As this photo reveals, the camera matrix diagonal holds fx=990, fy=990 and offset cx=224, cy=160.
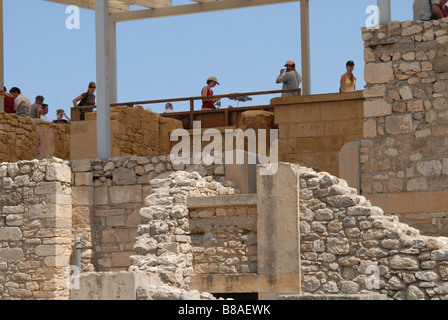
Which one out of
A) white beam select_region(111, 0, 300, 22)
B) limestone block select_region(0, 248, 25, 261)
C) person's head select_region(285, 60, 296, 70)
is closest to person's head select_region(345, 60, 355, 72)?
person's head select_region(285, 60, 296, 70)

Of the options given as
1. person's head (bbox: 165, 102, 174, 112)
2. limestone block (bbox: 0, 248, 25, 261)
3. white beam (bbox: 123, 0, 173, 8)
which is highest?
white beam (bbox: 123, 0, 173, 8)

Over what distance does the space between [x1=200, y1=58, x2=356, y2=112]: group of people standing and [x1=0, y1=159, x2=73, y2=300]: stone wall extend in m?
4.38

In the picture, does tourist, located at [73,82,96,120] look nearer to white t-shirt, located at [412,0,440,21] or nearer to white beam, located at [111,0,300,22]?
white beam, located at [111,0,300,22]

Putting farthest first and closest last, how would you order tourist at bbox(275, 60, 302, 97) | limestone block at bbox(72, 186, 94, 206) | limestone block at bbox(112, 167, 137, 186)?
1. tourist at bbox(275, 60, 302, 97)
2. limestone block at bbox(72, 186, 94, 206)
3. limestone block at bbox(112, 167, 137, 186)

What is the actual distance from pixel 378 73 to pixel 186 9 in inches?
270

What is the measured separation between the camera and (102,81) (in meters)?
15.8

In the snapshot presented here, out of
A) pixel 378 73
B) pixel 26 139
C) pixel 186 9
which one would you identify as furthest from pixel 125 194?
pixel 186 9

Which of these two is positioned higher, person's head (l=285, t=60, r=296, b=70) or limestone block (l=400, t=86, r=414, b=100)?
person's head (l=285, t=60, r=296, b=70)

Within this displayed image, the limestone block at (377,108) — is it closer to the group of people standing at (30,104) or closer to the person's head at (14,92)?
the group of people standing at (30,104)

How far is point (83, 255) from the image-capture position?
1504cm

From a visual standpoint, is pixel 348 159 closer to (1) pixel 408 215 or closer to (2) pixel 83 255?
(1) pixel 408 215

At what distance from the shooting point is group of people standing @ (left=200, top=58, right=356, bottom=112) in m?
17.3

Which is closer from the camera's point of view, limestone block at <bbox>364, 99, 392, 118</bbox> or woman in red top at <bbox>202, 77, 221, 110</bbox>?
limestone block at <bbox>364, 99, 392, 118</bbox>

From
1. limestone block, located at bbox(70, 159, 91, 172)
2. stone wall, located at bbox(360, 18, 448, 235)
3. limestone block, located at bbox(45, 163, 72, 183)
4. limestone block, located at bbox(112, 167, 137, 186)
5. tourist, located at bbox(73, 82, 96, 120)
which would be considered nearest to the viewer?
stone wall, located at bbox(360, 18, 448, 235)
